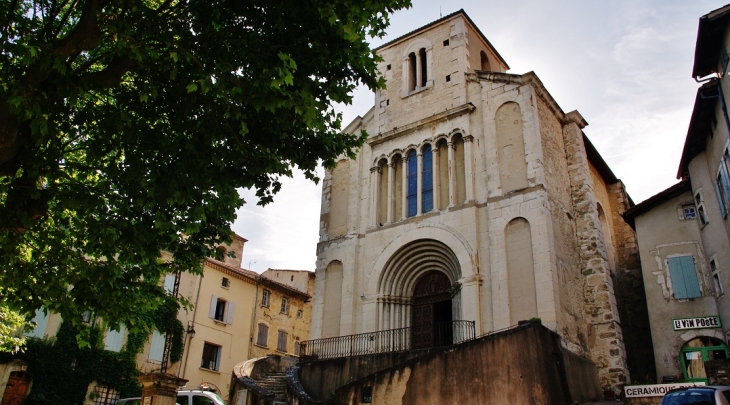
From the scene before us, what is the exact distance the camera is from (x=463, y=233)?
18.3m

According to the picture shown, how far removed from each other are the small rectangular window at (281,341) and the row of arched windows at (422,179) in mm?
15913

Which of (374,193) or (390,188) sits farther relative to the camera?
(374,193)

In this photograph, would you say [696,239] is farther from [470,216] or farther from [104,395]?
[104,395]

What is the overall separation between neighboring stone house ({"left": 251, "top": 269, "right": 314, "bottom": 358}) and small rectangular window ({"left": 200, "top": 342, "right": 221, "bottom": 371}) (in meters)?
2.34

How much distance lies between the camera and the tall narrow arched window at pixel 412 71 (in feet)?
74.1

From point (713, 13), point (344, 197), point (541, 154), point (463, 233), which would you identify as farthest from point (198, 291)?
point (713, 13)

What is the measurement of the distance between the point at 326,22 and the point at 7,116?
4.83 meters

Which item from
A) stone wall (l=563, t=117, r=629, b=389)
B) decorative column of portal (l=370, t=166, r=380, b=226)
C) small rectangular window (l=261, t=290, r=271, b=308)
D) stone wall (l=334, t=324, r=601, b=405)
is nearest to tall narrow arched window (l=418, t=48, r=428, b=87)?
decorative column of portal (l=370, t=166, r=380, b=226)

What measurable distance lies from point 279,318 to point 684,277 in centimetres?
2310

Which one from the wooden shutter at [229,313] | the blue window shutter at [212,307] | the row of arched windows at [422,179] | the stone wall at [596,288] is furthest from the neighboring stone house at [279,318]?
the stone wall at [596,288]

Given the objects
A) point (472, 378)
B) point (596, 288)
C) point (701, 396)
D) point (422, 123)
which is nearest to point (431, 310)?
point (596, 288)

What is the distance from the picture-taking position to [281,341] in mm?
33875

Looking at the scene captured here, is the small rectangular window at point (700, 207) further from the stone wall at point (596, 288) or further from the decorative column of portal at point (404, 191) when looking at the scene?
the decorative column of portal at point (404, 191)

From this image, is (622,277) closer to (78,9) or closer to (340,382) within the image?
(340,382)
